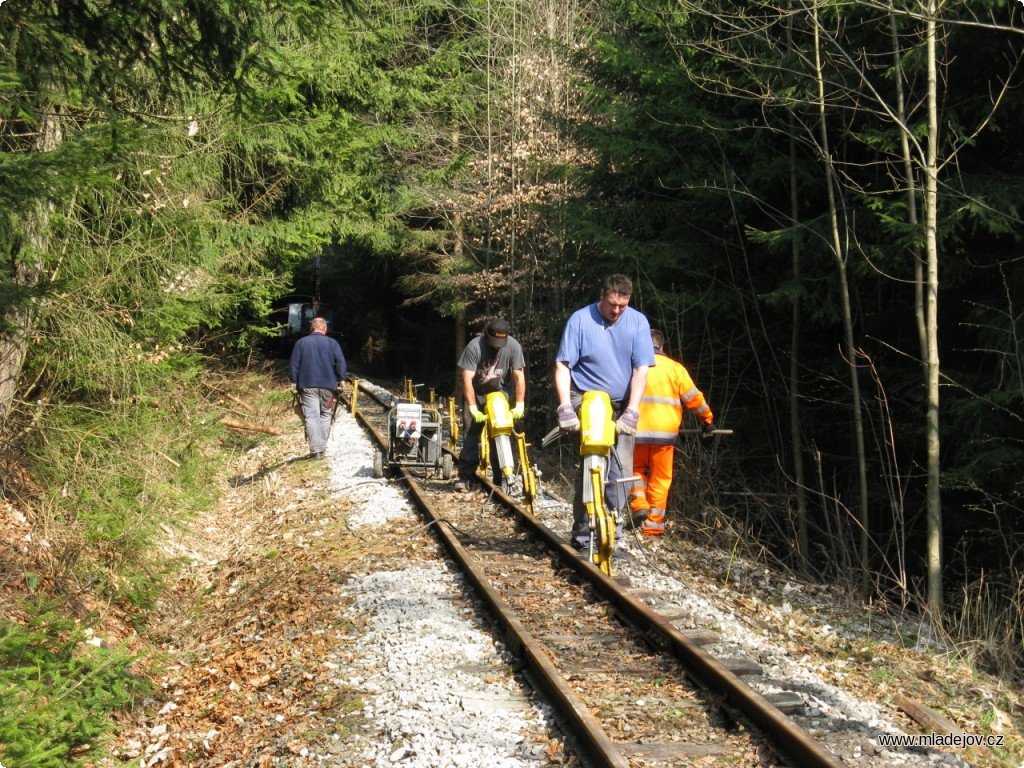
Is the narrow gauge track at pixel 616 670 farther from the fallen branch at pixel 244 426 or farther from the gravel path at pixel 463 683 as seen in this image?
the fallen branch at pixel 244 426

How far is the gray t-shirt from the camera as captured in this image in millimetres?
11320

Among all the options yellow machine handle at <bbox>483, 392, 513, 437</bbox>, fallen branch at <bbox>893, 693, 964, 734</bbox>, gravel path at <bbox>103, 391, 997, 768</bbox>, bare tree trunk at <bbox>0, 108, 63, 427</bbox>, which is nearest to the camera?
gravel path at <bbox>103, 391, 997, 768</bbox>

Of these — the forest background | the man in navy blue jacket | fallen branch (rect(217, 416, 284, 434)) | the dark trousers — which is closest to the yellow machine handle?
the dark trousers

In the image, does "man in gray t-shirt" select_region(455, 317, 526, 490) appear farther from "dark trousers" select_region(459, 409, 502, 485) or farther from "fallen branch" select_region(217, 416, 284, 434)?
"fallen branch" select_region(217, 416, 284, 434)

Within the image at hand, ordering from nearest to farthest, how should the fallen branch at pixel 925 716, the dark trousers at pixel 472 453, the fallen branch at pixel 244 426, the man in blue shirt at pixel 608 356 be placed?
1. the fallen branch at pixel 925 716
2. the man in blue shirt at pixel 608 356
3. the dark trousers at pixel 472 453
4. the fallen branch at pixel 244 426

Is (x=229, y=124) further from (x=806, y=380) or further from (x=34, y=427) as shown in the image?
(x=806, y=380)

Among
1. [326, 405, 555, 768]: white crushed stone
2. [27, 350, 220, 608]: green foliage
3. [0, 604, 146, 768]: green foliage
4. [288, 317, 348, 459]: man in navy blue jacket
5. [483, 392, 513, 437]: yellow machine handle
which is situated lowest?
[0, 604, 146, 768]: green foliage

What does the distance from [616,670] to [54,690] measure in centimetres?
337

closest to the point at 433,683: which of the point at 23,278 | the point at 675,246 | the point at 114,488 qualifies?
the point at 114,488

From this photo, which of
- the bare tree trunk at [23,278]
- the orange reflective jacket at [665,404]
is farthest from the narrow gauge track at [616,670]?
the bare tree trunk at [23,278]

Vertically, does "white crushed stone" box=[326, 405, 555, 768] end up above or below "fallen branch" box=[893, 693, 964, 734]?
above

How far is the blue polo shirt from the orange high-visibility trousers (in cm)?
175

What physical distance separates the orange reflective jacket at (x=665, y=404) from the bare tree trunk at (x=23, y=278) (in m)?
5.35

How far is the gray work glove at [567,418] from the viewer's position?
764 cm
